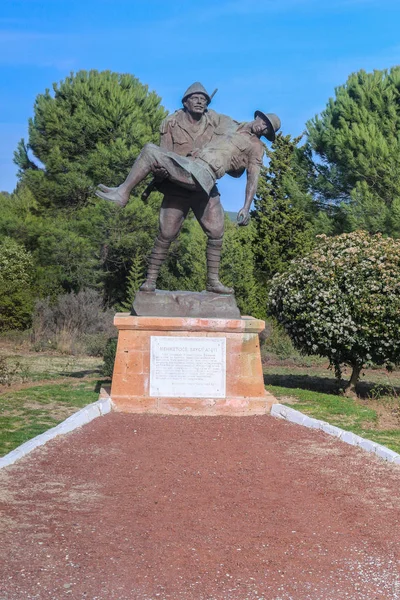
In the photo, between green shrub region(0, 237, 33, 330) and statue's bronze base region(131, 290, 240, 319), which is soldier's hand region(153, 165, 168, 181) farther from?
green shrub region(0, 237, 33, 330)

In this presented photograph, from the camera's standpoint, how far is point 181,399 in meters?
8.04

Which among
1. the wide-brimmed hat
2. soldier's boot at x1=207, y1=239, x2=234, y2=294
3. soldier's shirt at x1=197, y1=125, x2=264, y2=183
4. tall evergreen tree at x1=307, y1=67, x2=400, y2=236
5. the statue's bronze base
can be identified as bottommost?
the statue's bronze base

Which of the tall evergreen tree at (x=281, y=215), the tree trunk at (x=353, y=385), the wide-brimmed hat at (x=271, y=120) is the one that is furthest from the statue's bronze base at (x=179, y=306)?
the tall evergreen tree at (x=281, y=215)

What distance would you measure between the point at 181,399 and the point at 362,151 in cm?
1757

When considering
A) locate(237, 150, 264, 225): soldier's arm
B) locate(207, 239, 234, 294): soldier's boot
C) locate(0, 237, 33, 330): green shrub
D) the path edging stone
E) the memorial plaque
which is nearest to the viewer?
the path edging stone

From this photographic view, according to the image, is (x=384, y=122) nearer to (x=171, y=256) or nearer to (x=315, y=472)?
(x=171, y=256)

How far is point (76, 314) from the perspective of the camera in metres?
20.2

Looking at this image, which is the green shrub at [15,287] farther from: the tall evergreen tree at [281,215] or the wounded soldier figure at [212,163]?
the wounded soldier figure at [212,163]

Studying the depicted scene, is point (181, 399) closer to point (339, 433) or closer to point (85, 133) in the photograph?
point (339, 433)

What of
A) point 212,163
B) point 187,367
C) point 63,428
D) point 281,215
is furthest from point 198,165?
point 281,215

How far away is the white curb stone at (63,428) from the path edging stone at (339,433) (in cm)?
190

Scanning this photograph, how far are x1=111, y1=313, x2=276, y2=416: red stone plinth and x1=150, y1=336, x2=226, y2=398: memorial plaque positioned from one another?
56 millimetres

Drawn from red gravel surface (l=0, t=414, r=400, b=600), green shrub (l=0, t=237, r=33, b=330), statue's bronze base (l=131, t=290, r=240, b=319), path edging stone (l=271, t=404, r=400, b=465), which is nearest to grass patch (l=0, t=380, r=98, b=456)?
red gravel surface (l=0, t=414, r=400, b=600)

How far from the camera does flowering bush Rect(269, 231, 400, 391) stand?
1034 cm
